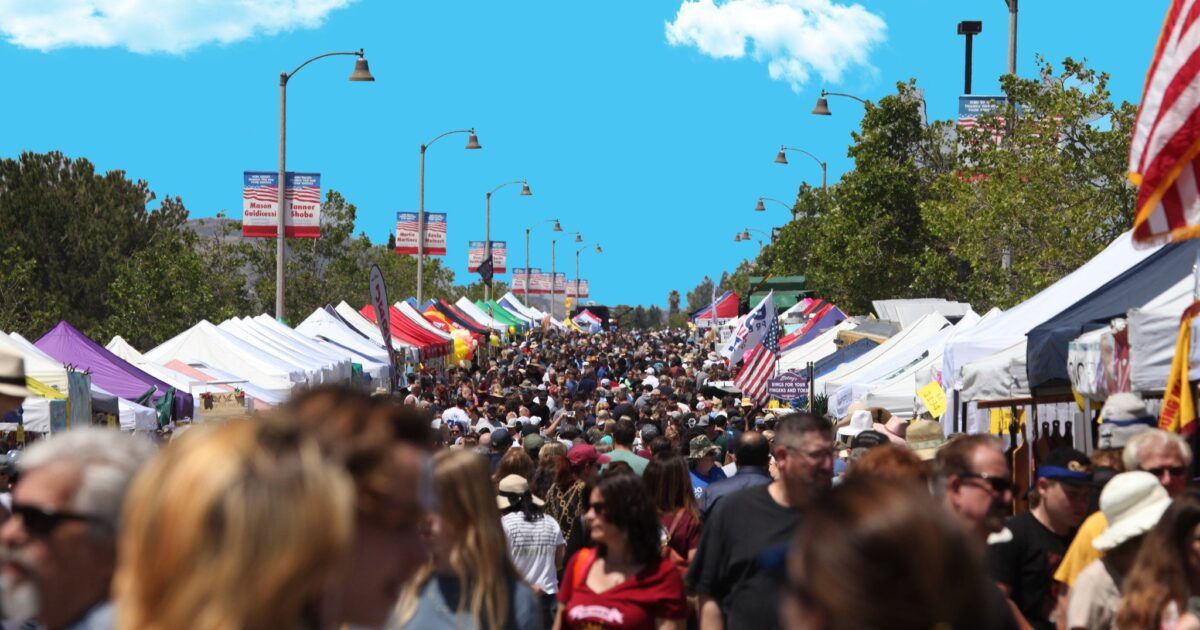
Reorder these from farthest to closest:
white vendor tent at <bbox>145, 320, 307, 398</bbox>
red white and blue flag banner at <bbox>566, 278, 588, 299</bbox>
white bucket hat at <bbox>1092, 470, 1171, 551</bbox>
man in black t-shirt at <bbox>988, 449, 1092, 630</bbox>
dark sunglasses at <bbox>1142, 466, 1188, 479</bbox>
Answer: red white and blue flag banner at <bbox>566, 278, 588, 299</bbox>, white vendor tent at <bbox>145, 320, 307, 398</bbox>, dark sunglasses at <bbox>1142, 466, 1188, 479</bbox>, man in black t-shirt at <bbox>988, 449, 1092, 630</bbox>, white bucket hat at <bbox>1092, 470, 1171, 551</bbox>

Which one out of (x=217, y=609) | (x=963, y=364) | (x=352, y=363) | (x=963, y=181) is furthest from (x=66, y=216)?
(x=217, y=609)

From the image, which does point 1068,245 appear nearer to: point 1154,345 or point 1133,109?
point 1133,109

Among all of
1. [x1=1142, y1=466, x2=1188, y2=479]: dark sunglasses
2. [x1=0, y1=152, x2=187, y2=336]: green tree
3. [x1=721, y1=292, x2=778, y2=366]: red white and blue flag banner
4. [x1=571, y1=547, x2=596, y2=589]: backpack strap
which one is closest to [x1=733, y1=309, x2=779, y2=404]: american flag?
[x1=721, y1=292, x2=778, y2=366]: red white and blue flag banner

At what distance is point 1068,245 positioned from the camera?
2245cm

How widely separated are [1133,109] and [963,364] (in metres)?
10.3

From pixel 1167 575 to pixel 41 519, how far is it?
3.15 m

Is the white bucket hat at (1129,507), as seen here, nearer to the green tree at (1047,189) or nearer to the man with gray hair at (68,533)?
the man with gray hair at (68,533)

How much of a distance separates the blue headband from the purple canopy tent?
1515cm

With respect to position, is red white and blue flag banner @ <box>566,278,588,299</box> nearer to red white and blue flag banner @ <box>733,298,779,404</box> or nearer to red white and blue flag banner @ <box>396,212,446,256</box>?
red white and blue flag banner @ <box>396,212,446,256</box>

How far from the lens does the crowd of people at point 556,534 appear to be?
6.47ft

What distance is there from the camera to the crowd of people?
1.97m

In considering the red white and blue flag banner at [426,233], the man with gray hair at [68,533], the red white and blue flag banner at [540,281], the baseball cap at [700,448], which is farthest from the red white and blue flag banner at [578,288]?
the man with gray hair at [68,533]

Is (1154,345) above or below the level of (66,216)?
below

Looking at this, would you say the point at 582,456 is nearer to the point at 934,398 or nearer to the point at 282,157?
the point at 934,398
